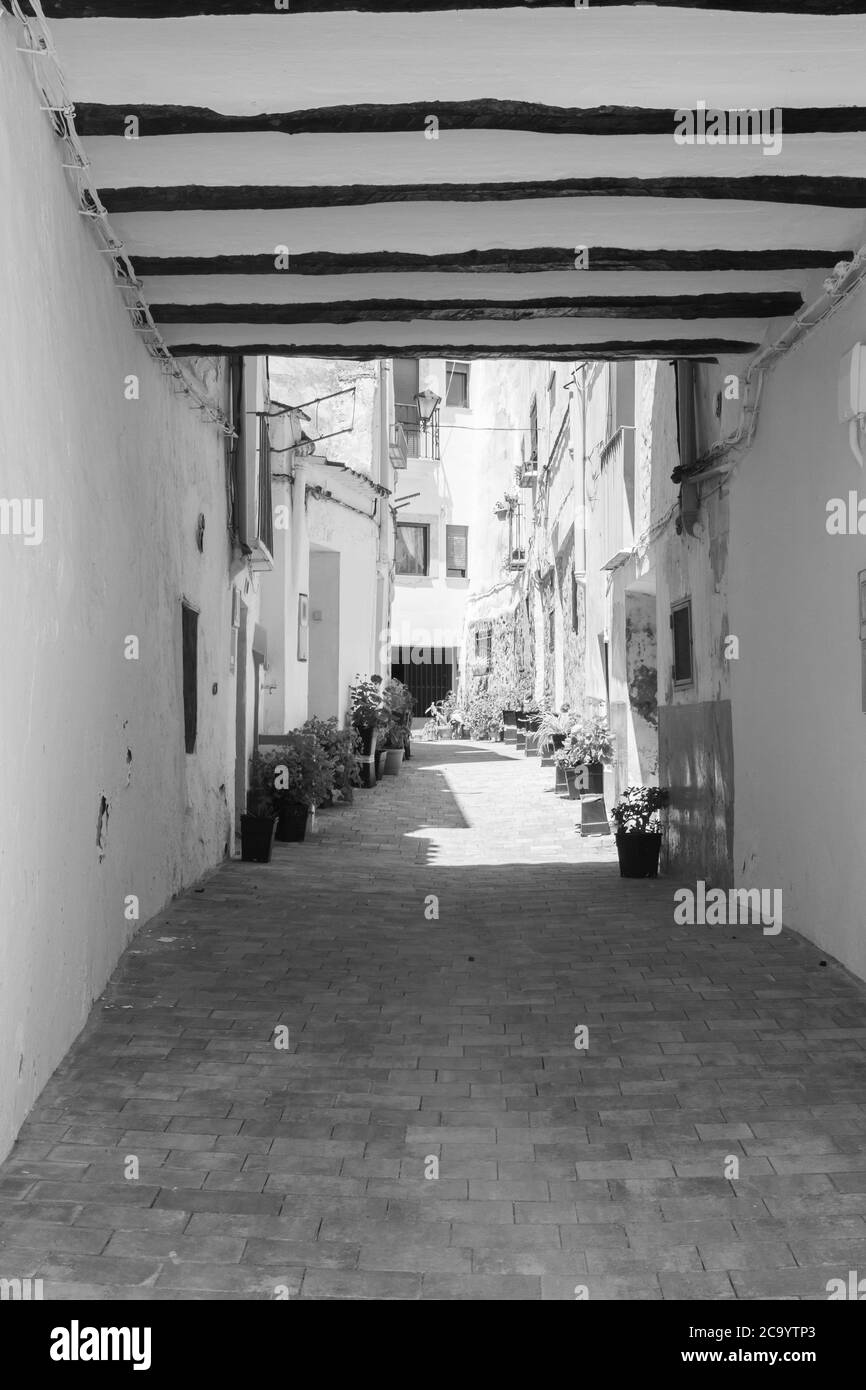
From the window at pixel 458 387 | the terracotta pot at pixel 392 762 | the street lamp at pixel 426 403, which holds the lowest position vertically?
the terracotta pot at pixel 392 762

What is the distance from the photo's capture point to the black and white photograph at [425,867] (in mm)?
3512

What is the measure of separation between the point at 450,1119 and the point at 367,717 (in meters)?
13.3

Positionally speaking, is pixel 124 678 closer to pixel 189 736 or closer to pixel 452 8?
pixel 189 736

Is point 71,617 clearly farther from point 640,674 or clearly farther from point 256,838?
point 640,674

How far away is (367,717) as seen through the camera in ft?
57.6

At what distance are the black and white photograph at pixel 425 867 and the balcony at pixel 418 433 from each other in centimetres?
2140

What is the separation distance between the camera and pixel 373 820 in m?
13.6

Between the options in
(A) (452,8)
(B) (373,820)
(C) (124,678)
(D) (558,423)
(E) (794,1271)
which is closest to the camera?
(E) (794,1271)

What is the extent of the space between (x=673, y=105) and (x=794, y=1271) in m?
3.82

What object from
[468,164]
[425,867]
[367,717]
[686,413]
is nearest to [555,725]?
[367,717]

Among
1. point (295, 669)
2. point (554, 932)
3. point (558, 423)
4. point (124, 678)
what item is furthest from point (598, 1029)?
point (558, 423)

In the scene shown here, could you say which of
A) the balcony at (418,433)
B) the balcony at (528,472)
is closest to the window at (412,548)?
the balcony at (418,433)

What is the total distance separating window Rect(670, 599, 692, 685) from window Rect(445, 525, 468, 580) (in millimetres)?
24145

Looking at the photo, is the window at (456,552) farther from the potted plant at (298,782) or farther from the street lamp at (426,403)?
the potted plant at (298,782)
